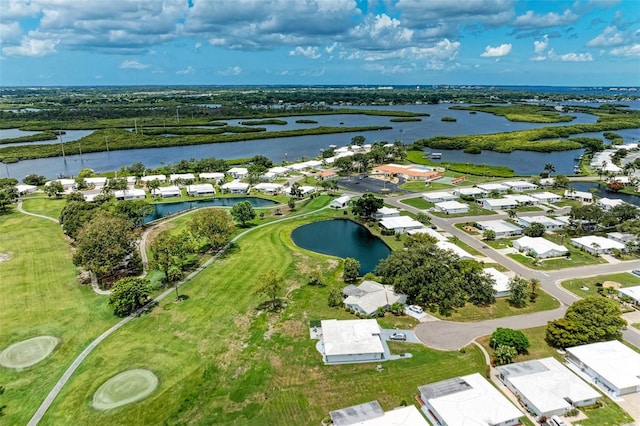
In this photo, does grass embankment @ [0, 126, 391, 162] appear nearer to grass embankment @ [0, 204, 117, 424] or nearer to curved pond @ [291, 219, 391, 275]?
grass embankment @ [0, 204, 117, 424]

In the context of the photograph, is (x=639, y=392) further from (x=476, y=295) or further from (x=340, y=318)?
(x=340, y=318)

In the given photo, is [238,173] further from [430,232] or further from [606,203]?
[606,203]

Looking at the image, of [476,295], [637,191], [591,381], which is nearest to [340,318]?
[476,295]

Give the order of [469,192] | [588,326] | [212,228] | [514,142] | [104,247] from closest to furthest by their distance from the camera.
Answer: [588,326] → [104,247] → [212,228] → [469,192] → [514,142]

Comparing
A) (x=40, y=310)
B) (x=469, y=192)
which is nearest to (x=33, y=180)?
(x=40, y=310)

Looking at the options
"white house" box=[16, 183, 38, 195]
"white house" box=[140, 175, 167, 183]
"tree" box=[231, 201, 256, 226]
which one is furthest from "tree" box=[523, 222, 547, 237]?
"white house" box=[16, 183, 38, 195]

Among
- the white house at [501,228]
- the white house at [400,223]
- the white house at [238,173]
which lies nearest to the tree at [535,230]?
the white house at [501,228]
